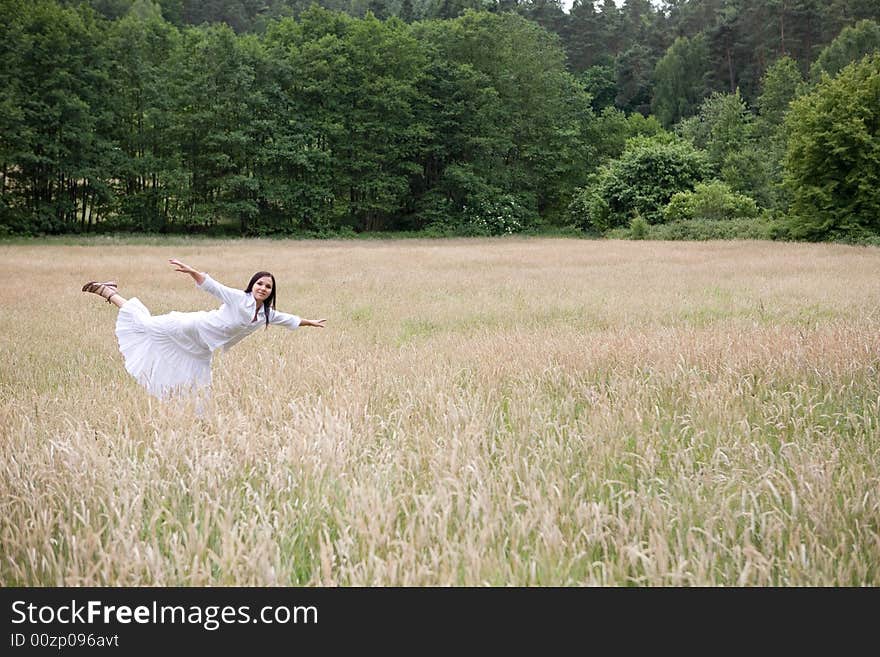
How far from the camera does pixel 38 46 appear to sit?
3981 centimetres

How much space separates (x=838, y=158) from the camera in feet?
103

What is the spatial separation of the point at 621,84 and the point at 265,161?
47.1 meters

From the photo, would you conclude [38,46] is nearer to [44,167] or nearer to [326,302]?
[44,167]

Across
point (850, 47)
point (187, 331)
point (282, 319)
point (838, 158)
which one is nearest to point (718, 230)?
point (838, 158)

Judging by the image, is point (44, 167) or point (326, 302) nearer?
point (326, 302)

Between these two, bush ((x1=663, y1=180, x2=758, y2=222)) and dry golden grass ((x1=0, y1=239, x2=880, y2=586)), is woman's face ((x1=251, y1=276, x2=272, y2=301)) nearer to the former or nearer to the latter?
dry golden grass ((x1=0, y1=239, x2=880, y2=586))

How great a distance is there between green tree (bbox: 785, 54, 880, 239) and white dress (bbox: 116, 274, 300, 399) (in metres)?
32.0

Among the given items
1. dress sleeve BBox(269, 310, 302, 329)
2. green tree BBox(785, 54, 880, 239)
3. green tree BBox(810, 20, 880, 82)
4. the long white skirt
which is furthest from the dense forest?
the long white skirt

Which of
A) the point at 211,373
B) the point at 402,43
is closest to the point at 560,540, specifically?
the point at 211,373

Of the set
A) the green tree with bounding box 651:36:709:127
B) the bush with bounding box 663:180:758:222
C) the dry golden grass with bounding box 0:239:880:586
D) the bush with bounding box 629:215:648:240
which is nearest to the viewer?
the dry golden grass with bounding box 0:239:880:586

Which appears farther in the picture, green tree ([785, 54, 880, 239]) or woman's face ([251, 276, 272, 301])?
green tree ([785, 54, 880, 239])

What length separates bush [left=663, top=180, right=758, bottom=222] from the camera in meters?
37.9

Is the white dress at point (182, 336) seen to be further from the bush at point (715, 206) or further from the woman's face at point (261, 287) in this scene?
the bush at point (715, 206)

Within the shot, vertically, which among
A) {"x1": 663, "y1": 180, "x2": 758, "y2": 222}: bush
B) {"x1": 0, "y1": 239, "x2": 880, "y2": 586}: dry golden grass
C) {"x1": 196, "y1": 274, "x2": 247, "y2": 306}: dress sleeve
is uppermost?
{"x1": 663, "y1": 180, "x2": 758, "y2": 222}: bush
